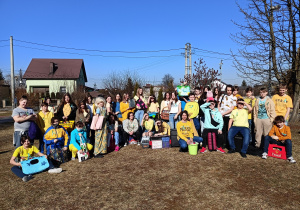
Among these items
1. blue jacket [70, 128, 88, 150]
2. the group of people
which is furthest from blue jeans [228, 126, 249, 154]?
blue jacket [70, 128, 88, 150]

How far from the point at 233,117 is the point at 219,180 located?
94.6 inches

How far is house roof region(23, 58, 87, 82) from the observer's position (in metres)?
36.4

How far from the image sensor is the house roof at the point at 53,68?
36.4 meters

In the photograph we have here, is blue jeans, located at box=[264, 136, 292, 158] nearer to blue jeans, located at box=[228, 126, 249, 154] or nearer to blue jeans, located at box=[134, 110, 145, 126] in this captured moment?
blue jeans, located at box=[228, 126, 249, 154]

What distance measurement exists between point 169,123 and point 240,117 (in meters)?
2.56

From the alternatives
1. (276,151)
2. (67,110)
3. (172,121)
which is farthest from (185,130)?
(67,110)

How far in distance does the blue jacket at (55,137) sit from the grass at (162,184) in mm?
576

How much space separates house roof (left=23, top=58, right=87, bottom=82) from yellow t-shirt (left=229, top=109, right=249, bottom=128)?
1286 inches

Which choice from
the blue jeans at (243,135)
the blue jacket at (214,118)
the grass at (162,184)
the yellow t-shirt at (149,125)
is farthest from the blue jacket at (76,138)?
the blue jeans at (243,135)

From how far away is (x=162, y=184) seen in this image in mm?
4285

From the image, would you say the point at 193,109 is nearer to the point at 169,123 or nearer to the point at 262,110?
the point at 169,123

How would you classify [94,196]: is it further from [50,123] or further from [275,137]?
[275,137]

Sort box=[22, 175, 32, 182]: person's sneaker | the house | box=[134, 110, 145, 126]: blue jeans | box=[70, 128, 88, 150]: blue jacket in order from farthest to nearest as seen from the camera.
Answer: the house → box=[134, 110, 145, 126]: blue jeans → box=[70, 128, 88, 150]: blue jacket → box=[22, 175, 32, 182]: person's sneaker

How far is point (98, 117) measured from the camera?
6.33 m
